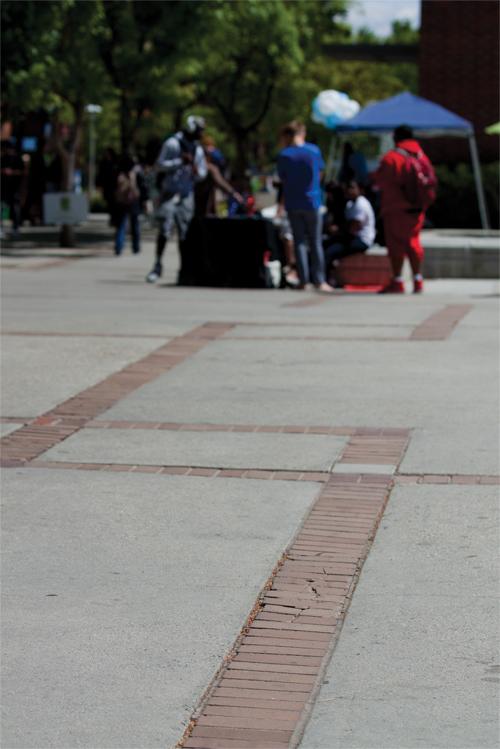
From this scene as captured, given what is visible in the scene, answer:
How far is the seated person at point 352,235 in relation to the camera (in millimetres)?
18500

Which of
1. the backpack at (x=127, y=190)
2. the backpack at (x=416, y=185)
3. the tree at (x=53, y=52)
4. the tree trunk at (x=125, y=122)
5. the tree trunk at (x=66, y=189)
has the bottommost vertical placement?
the tree trunk at (x=66, y=189)

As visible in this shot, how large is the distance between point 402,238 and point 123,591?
1235 cm

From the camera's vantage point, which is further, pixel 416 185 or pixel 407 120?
pixel 407 120

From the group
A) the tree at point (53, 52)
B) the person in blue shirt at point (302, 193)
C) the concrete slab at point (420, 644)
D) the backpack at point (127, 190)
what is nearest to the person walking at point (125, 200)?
the backpack at point (127, 190)

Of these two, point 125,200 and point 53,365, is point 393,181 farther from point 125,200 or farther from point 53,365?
point 125,200

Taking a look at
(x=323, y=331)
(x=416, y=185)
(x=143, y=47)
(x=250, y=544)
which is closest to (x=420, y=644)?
(x=250, y=544)

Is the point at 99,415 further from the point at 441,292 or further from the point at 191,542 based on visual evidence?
the point at 441,292

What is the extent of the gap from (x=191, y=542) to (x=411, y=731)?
2.14 m

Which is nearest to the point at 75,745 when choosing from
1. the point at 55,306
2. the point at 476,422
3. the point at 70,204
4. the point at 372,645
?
the point at 372,645

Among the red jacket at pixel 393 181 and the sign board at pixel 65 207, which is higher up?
the red jacket at pixel 393 181

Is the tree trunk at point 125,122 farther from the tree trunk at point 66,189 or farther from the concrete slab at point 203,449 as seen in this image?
the concrete slab at point 203,449

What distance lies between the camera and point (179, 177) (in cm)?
1834

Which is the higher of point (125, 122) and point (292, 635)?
point (125, 122)

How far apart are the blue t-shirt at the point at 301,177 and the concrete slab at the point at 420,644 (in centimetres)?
1112
